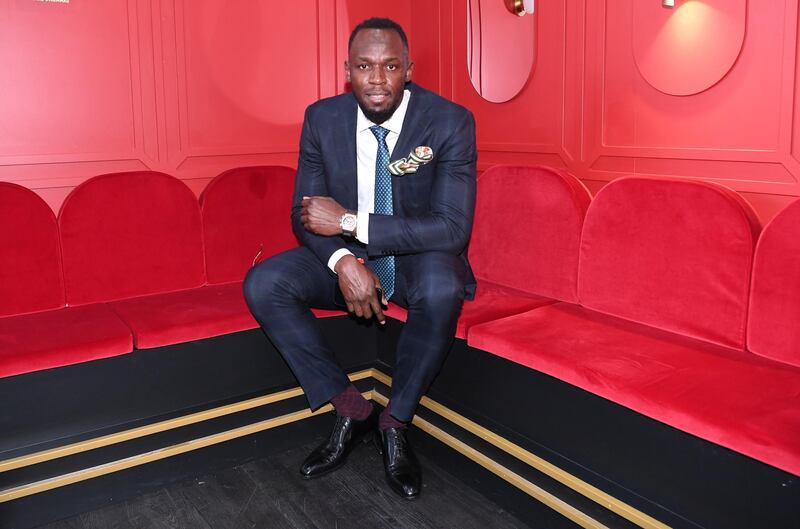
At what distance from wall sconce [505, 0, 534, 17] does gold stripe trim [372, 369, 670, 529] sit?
73.6 inches

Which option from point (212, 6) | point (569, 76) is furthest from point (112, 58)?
point (569, 76)

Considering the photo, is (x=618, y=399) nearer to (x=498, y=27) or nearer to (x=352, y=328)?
(x=352, y=328)

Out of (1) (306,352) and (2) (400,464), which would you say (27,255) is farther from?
(2) (400,464)

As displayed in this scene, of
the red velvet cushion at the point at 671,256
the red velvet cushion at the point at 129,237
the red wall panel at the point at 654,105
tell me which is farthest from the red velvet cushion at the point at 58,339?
the red wall panel at the point at 654,105

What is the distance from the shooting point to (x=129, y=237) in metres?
3.05

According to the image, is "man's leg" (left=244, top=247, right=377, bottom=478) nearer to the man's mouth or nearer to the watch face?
the watch face

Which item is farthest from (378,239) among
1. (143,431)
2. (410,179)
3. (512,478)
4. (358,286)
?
(143,431)

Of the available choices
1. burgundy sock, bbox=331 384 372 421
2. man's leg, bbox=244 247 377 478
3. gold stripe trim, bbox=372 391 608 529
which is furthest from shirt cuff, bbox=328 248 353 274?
gold stripe trim, bbox=372 391 608 529

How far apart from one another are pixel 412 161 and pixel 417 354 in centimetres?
72

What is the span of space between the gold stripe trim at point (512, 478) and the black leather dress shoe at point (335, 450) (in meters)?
0.27

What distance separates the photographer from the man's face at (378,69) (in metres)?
2.63

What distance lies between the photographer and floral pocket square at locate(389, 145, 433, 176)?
8.70ft

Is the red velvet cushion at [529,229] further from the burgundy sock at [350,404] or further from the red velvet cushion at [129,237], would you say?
the red velvet cushion at [129,237]

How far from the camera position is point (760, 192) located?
8.21ft
